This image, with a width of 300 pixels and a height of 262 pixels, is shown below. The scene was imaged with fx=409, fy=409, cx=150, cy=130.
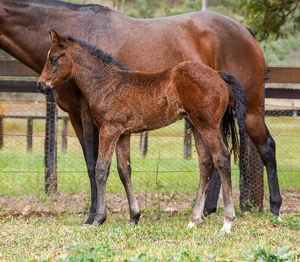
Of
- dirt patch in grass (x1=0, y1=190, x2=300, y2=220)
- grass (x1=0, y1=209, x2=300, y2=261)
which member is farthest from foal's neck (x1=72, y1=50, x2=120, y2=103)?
dirt patch in grass (x1=0, y1=190, x2=300, y2=220)

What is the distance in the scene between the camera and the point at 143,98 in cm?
432

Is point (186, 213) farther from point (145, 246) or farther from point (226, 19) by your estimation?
point (226, 19)

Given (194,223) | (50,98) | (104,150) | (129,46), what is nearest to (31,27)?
(129,46)

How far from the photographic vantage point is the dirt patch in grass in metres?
5.48

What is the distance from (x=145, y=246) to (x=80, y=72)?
2045mm

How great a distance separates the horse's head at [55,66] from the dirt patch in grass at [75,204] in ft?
5.69

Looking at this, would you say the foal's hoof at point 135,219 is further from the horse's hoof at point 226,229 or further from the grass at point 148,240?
the horse's hoof at point 226,229

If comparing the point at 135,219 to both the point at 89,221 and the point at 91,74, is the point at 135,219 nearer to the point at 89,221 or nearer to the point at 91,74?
the point at 89,221

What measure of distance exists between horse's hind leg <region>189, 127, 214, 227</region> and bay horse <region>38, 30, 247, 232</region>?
1 cm

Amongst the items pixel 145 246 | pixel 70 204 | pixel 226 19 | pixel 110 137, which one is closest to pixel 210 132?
pixel 110 137

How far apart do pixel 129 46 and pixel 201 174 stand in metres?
1.75

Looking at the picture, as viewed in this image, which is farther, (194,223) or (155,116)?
(194,223)

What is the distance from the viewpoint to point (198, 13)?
552 centimetres

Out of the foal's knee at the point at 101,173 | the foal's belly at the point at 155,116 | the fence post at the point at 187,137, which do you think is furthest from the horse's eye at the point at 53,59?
the fence post at the point at 187,137
